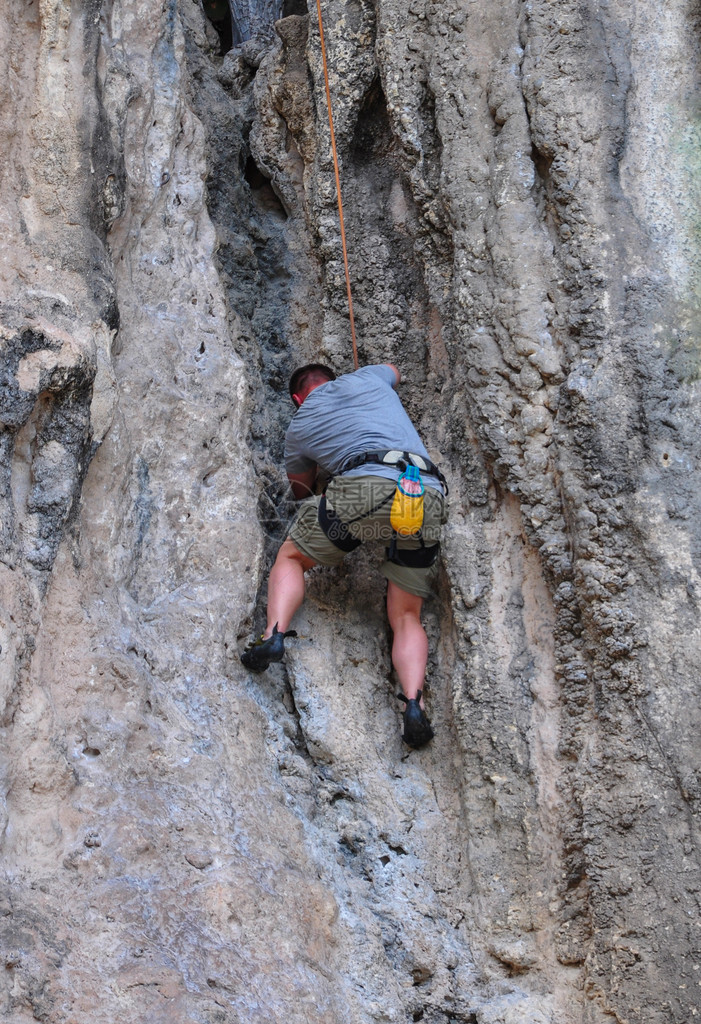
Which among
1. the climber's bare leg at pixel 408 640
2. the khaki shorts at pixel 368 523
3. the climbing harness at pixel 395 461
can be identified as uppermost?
the climbing harness at pixel 395 461

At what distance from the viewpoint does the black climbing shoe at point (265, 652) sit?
334cm

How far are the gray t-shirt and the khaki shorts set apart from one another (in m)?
0.07

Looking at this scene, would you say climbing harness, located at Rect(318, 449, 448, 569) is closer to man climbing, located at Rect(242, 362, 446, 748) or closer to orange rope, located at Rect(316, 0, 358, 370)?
man climbing, located at Rect(242, 362, 446, 748)

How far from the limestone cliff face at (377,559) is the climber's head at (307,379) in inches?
7.9

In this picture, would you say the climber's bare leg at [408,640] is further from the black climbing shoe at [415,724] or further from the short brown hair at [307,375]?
the short brown hair at [307,375]

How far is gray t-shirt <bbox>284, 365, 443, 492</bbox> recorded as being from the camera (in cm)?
353

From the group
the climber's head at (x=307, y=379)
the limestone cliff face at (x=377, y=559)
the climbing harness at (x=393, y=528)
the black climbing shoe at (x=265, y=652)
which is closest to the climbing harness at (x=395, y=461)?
the climbing harness at (x=393, y=528)

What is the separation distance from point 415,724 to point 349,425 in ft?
3.56

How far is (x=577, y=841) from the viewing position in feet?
10.1

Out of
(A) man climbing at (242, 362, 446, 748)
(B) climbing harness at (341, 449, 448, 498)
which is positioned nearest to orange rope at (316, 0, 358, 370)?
(A) man climbing at (242, 362, 446, 748)

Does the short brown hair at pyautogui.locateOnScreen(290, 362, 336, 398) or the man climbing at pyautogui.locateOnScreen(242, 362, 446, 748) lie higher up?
the short brown hair at pyautogui.locateOnScreen(290, 362, 336, 398)

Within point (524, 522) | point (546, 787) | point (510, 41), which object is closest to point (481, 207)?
point (510, 41)

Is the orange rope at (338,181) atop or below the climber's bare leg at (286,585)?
atop

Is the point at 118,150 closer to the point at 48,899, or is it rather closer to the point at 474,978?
the point at 48,899
